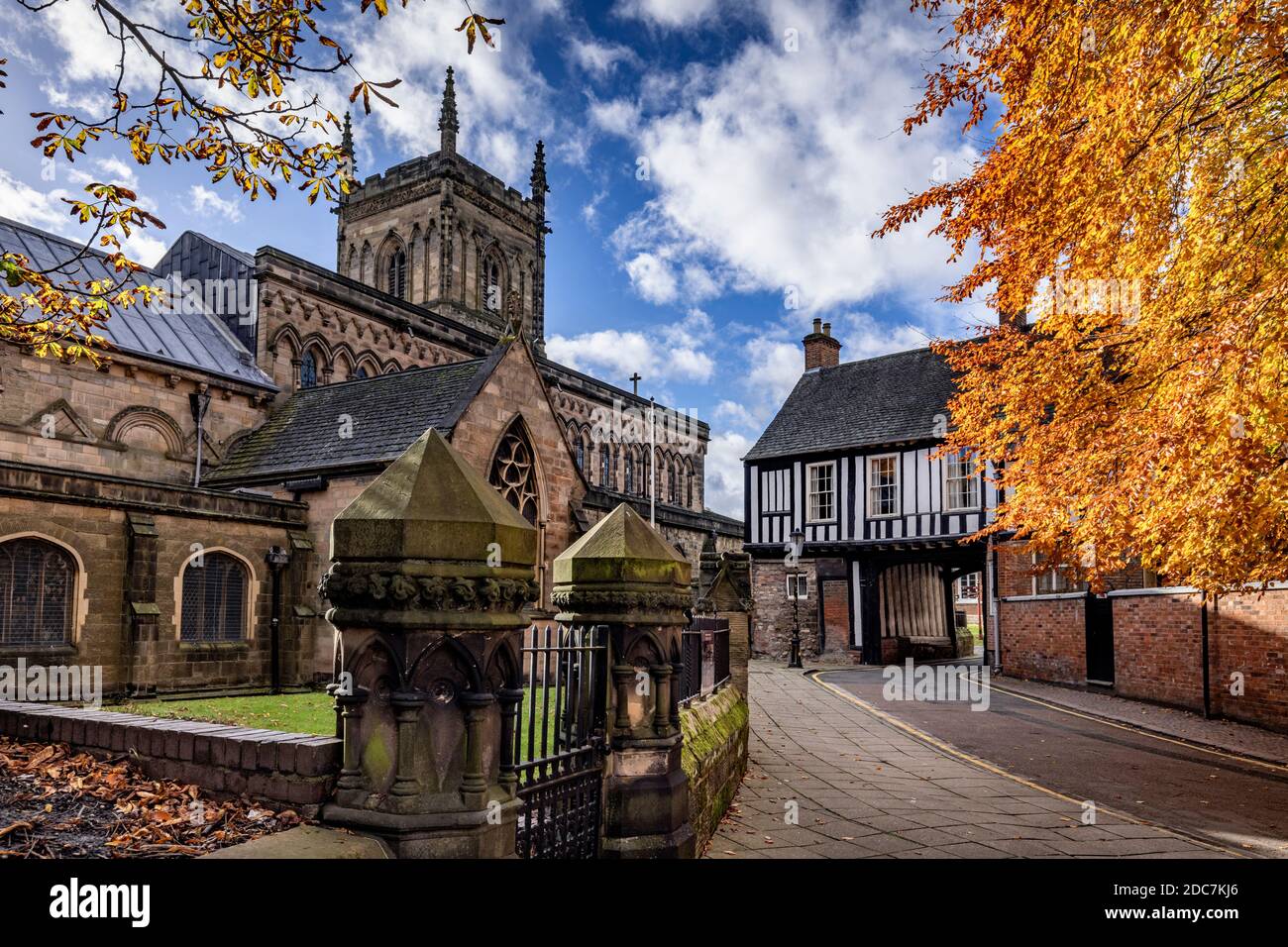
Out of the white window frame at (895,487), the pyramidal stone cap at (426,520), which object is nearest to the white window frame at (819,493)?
the white window frame at (895,487)

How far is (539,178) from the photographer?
46.2 meters

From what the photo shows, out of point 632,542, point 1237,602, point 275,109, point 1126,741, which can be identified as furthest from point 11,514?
point 1237,602

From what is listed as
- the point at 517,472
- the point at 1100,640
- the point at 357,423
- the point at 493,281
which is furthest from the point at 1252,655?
the point at 493,281

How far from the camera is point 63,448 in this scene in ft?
62.7

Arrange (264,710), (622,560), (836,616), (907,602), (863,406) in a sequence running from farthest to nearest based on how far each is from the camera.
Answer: (907,602) → (863,406) → (836,616) → (264,710) → (622,560)

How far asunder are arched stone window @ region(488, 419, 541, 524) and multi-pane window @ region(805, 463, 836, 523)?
12.5 m

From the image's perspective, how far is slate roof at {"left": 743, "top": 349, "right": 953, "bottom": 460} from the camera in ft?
89.0

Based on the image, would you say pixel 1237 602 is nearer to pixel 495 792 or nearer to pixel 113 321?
pixel 495 792

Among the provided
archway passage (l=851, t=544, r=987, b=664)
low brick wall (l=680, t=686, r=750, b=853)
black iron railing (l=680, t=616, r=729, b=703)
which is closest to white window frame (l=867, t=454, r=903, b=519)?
archway passage (l=851, t=544, r=987, b=664)

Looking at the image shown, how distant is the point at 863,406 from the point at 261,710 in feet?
70.8

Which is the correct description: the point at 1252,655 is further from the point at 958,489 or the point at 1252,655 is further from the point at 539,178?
the point at 539,178

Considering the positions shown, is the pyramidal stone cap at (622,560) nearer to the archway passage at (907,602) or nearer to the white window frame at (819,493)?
the archway passage at (907,602)

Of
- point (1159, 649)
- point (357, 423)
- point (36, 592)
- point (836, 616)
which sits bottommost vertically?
point (836, 616)

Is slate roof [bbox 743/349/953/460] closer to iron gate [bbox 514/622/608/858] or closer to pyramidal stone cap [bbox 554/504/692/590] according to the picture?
pyramidal stone cap [bbox 554/504/692/590]
